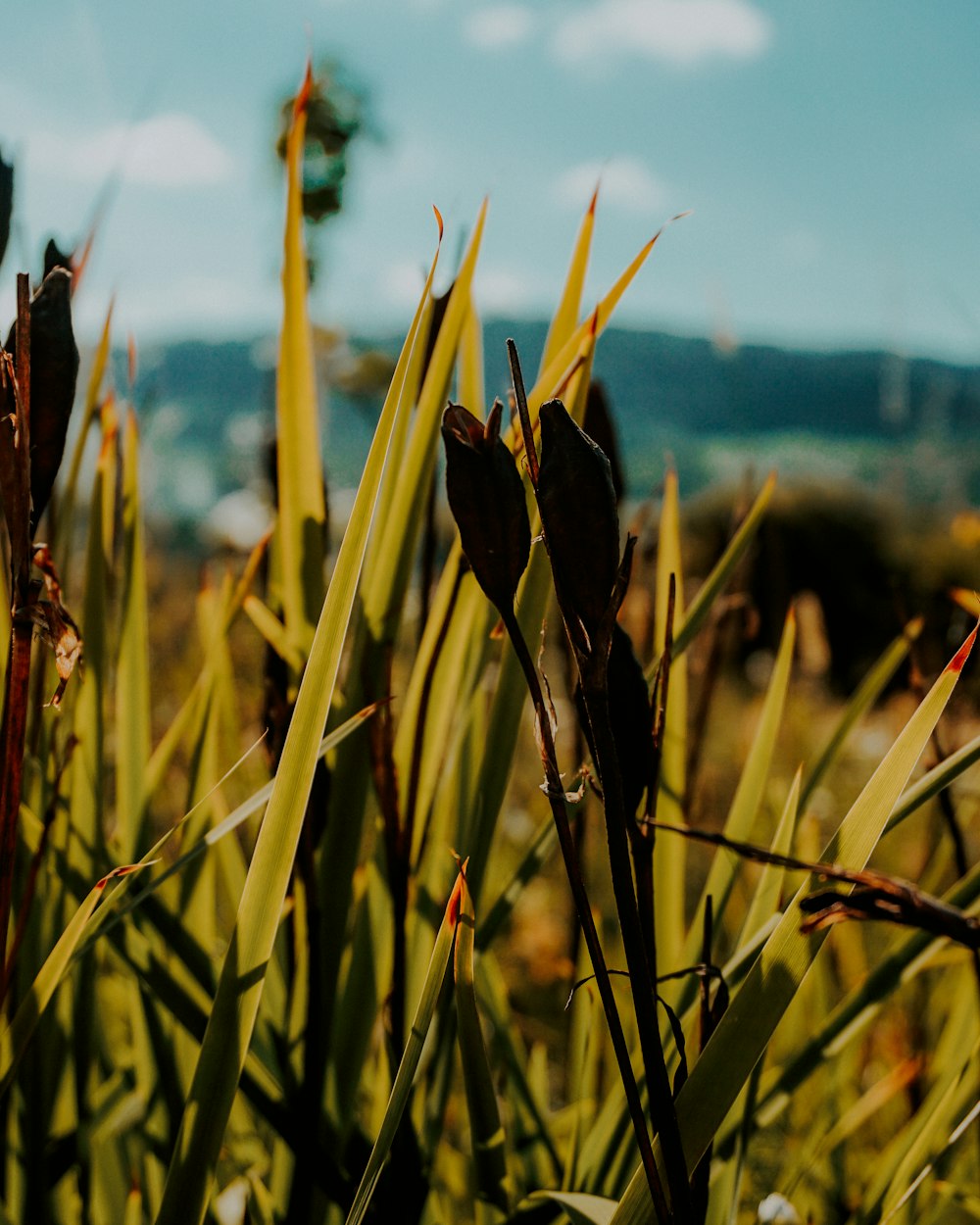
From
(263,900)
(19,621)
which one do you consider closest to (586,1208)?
(263,900)

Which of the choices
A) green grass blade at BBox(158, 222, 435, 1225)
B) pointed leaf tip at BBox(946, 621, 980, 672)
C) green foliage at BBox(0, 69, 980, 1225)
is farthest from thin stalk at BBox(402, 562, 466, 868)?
pointed leaf tip at BBox(946, 621, 980, 672)

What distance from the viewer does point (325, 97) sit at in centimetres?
56

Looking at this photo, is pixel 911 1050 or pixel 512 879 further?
pixel 911 1050

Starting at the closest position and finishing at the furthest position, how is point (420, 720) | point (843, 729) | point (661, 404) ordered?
point (420, 720) → point (843, 729) → point (661, 404)

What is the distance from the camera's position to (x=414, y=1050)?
0.82ft

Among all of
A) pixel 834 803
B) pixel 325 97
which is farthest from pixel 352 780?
pixel 834 803

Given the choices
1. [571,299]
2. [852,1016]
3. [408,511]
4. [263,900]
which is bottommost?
[852,1016]

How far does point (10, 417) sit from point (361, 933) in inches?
10.7

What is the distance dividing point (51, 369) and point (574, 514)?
0.17 metres

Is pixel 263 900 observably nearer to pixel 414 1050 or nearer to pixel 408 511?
pixel 414 1050

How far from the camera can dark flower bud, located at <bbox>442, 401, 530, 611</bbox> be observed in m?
0.22

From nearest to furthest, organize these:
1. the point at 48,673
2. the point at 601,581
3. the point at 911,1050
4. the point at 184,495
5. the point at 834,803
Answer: the point at 601,581 < the point at 48,673 < the point at 911,1050 < the point at 834,803 < the point at 184,495

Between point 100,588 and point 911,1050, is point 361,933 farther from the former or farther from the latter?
point 911,1050

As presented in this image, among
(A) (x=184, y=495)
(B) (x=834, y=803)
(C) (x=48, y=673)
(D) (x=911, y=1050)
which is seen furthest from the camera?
(A) (x=184, y=495)
